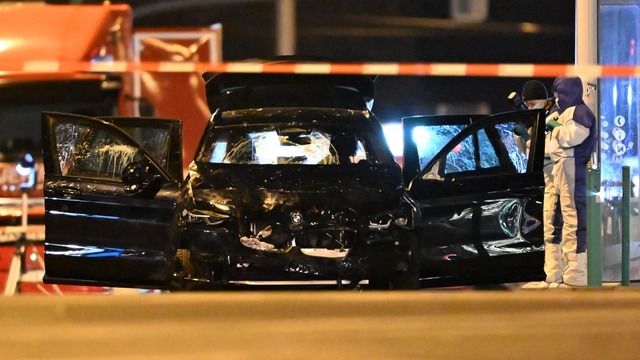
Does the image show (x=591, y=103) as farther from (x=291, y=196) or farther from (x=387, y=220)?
(x=291, y=196)

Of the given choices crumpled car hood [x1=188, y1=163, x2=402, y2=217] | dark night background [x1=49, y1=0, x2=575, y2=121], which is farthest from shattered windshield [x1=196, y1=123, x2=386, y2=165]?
dark night background [x1=49, y1=0, x2=575, y2=121]

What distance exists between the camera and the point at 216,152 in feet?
27.5

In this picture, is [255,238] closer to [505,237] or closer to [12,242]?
[505,237]

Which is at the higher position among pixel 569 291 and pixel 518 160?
pixel 518 160

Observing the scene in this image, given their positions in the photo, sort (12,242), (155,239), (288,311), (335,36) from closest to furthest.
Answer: (288,311)
(155,239)
(12,242)
(335,36)

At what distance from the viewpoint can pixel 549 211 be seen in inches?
412

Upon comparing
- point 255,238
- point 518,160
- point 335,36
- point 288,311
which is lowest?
point 288,311

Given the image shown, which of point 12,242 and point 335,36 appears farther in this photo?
point 335,36

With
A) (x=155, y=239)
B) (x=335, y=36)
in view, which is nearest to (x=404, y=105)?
(x=335, y=36)

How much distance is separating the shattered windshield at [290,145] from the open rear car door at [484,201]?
54 cm

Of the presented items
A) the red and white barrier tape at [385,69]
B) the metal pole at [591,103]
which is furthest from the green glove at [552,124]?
the red and white barrier tape at [385,69]

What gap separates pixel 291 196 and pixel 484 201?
1790 millimetres

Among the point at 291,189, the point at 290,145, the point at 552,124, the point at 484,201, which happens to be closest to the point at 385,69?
the point at 290,145

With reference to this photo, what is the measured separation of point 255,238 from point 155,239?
124cm
